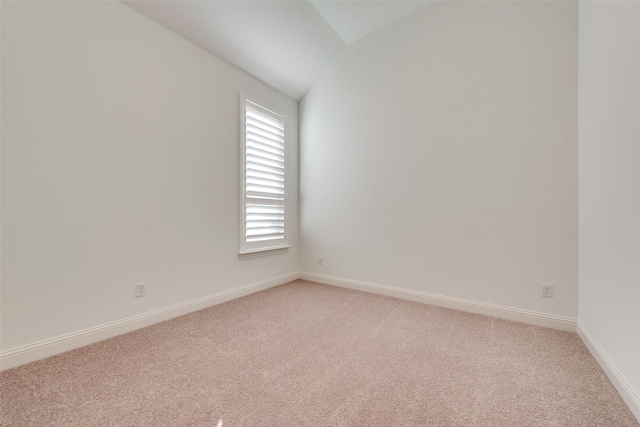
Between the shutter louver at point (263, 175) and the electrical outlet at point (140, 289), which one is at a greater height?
the shutter louver at point (263, 175)

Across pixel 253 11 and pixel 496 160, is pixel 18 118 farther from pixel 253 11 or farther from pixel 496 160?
pixel 496 160

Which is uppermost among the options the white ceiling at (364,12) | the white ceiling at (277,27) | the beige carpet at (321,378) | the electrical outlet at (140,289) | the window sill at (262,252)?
the white ceiling at (364,12)

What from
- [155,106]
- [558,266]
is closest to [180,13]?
[155,106]

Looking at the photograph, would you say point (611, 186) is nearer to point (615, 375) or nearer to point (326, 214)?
point (615, 375)

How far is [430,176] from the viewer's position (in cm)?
270

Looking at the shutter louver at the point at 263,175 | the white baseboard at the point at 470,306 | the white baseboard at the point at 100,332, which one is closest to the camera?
the white baseboard at the point at 100,332

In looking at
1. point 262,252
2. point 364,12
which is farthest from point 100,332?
point 364,12

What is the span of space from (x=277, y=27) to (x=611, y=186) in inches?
116

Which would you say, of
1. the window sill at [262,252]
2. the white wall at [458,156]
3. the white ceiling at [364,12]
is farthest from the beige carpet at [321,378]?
the white ceiling at [364,12]

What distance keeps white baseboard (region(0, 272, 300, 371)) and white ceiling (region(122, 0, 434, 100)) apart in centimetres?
246

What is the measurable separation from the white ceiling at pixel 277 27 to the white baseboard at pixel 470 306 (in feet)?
8.80

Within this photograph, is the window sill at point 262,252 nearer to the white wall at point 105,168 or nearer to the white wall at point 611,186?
the white wall at point 105,168

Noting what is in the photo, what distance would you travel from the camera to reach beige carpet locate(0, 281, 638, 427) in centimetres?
119

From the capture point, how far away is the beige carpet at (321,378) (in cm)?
119
